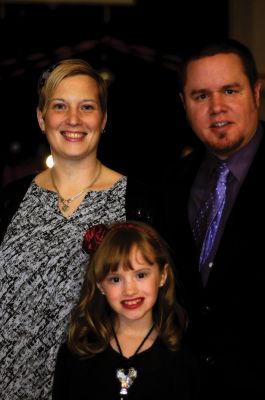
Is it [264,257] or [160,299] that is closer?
[264,257]

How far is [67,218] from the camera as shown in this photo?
2588mm

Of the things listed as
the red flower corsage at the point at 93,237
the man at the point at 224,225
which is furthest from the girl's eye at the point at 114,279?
the man at the point at 224,225

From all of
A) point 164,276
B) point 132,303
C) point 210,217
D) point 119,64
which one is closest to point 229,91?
point 210,217

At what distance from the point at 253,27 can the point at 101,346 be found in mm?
4267

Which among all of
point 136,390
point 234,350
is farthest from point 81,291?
point 234,350

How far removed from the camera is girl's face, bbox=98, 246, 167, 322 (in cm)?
242

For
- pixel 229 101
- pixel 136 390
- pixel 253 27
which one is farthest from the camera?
pixel 253 27

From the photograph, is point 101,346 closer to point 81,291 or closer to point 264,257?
point 81,291

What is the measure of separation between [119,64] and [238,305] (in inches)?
167

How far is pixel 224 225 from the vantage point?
2508mm

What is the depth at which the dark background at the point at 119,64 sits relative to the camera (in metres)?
6.15

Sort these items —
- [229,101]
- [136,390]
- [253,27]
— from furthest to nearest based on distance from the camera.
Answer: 1. [253,27]
2. [229,101]
3. [136,390]

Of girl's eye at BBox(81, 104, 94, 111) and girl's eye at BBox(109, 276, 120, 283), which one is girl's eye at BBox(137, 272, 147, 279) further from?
girl's eye at BBox(81, 104, 94, 111)

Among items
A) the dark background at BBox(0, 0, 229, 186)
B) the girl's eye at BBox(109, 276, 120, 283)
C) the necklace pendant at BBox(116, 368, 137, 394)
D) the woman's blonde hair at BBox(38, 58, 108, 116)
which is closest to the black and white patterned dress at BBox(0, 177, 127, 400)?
the girl's eye at BBox(109, 276, 120, 283)
